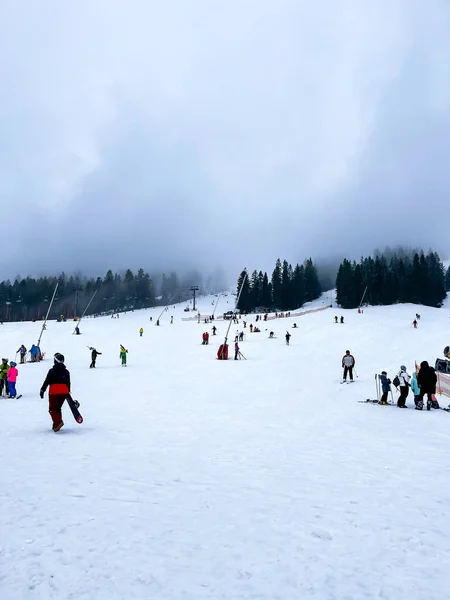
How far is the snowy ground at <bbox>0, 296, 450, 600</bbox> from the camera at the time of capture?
373cm

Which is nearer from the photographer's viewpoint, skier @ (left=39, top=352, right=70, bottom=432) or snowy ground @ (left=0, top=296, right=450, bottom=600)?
snowy ground @ (left=0, top=296, right=450, bottom=600)

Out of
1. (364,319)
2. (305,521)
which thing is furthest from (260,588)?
(364,319)

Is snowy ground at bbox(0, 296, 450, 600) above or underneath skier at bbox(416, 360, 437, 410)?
underneath

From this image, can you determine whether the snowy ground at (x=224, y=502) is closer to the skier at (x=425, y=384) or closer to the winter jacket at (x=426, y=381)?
the skier at (x=425, y=384)

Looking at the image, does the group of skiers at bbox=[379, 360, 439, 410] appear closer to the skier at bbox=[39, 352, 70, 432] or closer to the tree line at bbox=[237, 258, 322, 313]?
the skier at bbox=[39, 352, 70, 432]

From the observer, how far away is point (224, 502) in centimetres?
555

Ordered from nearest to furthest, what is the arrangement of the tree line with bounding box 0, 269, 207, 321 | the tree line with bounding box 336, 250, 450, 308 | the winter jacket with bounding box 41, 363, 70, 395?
the winter jacket with bounding box 41, 363, 70, 395 < the tree line with bounding box 336, 250, 450, 308 < the tree line with bounding box 0, 269, 207, 321

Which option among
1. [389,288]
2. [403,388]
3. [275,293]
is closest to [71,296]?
[275,293]

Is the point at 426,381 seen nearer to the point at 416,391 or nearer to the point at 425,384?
the point at 425,384

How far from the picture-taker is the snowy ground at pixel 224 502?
373 cm

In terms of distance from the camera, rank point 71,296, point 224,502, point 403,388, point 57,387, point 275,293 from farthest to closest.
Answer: point 71,296 → point 275,293 → point 403,388 → point 57,387 → point 224,502

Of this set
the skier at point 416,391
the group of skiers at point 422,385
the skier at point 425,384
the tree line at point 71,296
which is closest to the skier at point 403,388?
the group of skiers at point 422,385

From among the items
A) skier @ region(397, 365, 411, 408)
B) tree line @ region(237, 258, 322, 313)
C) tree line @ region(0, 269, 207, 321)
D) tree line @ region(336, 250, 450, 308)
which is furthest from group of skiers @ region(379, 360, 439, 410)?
tree line @ region(0, 269, 207, 321)

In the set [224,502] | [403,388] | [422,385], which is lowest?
[224,502]
